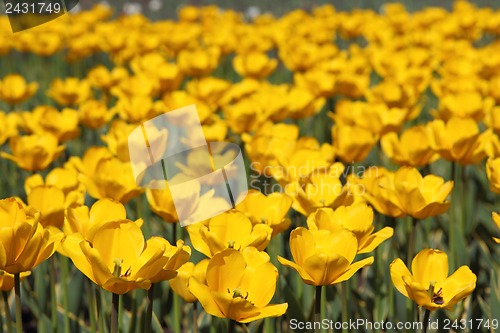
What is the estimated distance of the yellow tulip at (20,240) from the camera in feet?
5.45

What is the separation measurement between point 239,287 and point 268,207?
48 centimetres

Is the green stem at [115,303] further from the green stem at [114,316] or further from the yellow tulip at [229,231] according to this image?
the yellow tulip at [229,231]

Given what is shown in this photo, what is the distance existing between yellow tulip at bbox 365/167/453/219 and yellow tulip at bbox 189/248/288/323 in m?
0.64

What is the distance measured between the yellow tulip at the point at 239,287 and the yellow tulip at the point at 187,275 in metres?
0.03

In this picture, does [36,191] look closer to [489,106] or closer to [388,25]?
[489,106]

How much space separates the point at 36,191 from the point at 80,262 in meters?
0.59

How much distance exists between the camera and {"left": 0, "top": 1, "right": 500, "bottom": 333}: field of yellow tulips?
5.62ft

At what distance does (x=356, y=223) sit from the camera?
76.2 inches

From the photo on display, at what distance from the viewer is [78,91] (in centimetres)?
433

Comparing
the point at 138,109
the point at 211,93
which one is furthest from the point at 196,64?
the point at 138,109

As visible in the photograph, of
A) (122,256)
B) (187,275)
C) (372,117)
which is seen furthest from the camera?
(372,117)

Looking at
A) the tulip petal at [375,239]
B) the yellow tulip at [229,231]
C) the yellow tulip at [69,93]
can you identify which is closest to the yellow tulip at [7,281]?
the yellow tulip at [229,231]

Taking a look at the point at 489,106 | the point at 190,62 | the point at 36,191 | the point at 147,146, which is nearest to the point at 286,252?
the point at 147,146

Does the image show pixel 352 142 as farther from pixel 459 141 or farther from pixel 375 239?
pixel 375 239
